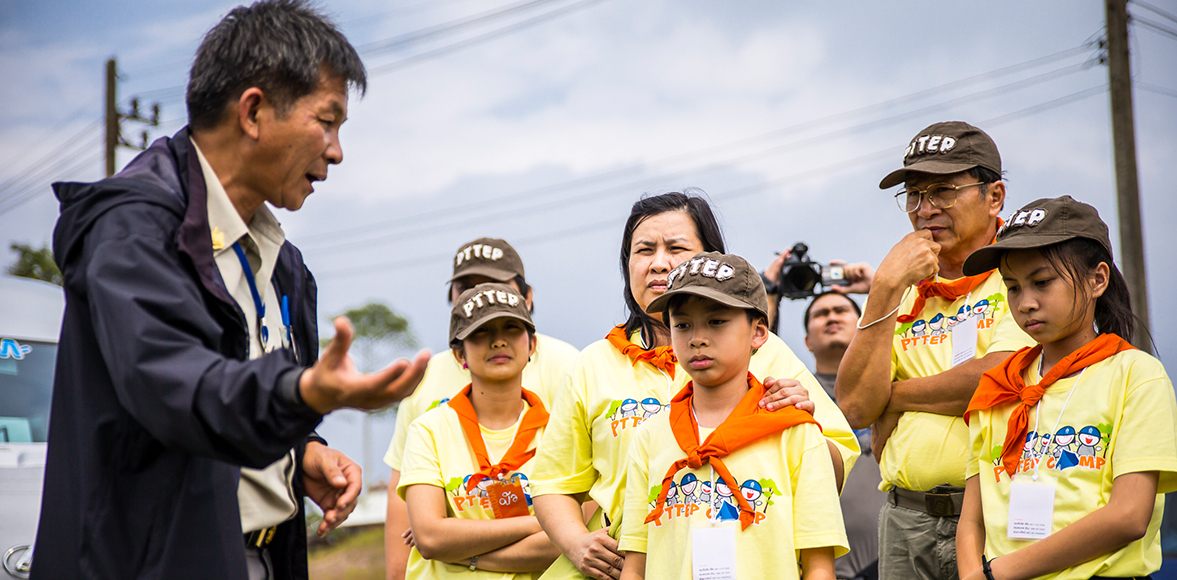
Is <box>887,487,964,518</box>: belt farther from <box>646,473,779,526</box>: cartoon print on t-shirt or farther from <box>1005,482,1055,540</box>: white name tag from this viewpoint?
<box>646,473,779,526</box>: cartoon print on t-shirt

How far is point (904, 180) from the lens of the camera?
346 centimetres

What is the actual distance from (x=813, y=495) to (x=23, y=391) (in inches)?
143

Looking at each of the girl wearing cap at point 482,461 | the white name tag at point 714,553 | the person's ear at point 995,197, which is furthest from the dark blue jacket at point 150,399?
the person's ear at point 995,197

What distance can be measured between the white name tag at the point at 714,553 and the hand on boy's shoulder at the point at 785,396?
382 mm

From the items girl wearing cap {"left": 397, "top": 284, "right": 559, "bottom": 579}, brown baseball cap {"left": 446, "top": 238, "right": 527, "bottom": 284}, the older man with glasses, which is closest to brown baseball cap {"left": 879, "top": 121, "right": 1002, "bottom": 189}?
the older man with glasses

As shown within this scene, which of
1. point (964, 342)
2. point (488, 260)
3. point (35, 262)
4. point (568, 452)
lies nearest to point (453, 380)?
point (488, 260)

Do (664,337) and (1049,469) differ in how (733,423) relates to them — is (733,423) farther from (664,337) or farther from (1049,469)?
(1049,469)

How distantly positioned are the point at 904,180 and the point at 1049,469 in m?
1.26

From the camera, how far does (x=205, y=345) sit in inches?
64.4

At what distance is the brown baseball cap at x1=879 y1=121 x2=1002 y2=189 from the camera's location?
10.9 ft

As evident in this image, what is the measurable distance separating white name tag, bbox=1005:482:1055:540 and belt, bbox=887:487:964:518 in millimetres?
412

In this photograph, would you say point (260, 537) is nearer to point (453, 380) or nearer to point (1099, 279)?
point (453, 380)

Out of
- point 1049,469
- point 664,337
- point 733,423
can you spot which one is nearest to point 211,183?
point 733,423

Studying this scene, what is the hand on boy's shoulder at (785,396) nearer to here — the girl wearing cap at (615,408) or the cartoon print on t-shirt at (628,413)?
the girl wearing cap at (615,408)
